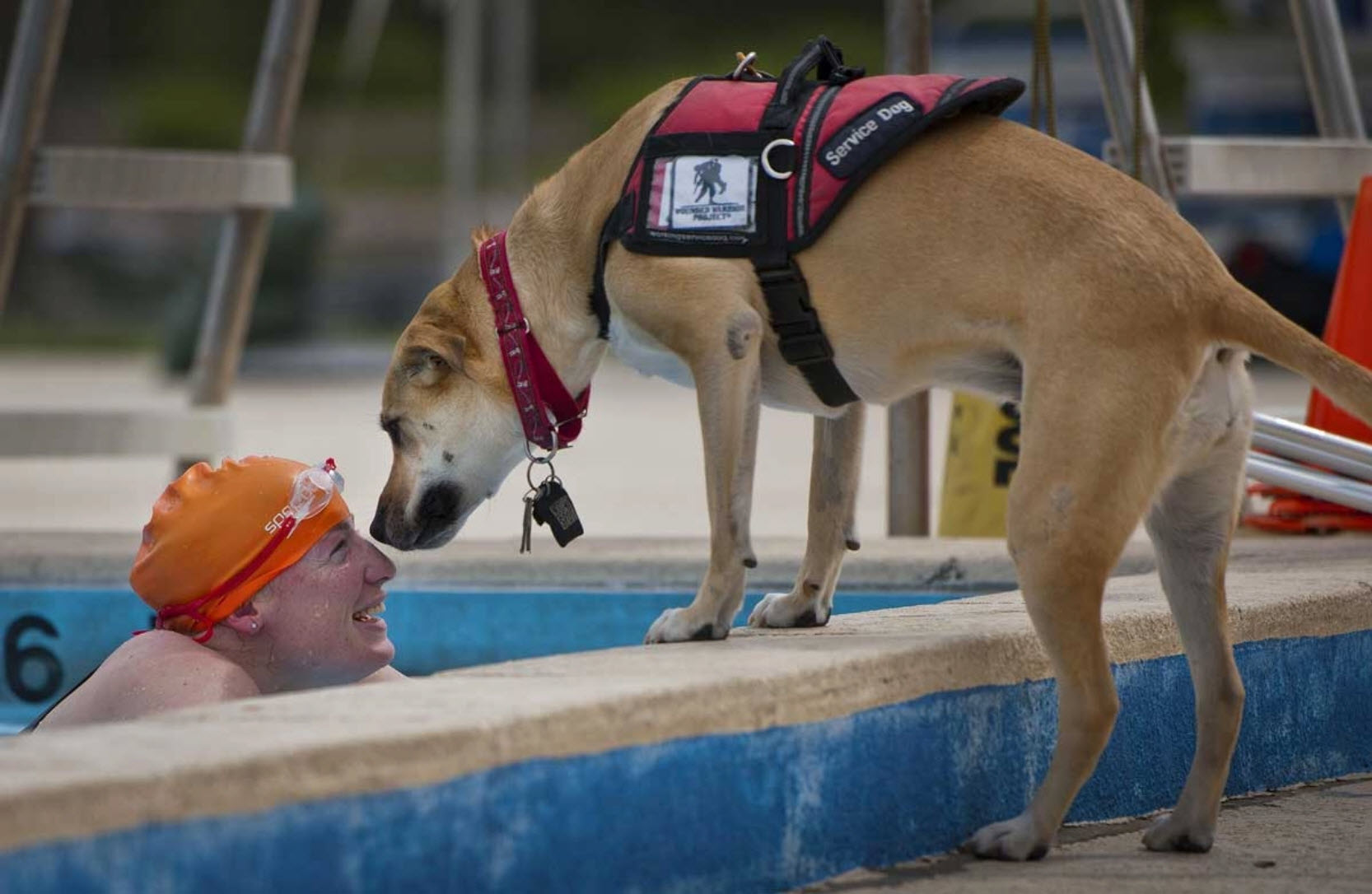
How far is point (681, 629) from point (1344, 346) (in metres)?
3.52

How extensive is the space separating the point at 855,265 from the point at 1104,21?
11.1 feet

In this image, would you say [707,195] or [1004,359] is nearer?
[1004,359]

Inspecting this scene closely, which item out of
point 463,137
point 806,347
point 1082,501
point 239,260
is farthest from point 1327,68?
point 463,137

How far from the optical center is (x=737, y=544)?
3891 mm

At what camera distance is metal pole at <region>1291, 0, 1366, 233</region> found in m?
7.18

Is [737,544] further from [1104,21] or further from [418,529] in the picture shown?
[1104,21]

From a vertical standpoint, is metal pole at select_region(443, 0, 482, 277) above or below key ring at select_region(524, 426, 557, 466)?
above

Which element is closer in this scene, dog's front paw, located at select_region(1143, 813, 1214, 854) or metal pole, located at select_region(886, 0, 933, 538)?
dog's front paw, located at select_region(1143, 813, 1214, 854)

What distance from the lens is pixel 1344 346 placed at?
659cm

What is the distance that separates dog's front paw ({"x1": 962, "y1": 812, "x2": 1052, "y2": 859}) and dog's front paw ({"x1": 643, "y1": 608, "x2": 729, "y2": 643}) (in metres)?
0.63

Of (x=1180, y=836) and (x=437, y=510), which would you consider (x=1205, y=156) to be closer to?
(x=437, y=510)

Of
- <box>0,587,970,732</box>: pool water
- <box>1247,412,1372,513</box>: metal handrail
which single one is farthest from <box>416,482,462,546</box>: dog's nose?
<box>1247,412,1372,513</box>: metal handrail

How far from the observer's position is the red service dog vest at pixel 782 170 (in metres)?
3.83

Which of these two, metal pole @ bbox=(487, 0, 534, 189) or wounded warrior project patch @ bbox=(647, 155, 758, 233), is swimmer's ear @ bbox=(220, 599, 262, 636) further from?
metal pole @ bbox=(487, 0, 534, 189)
